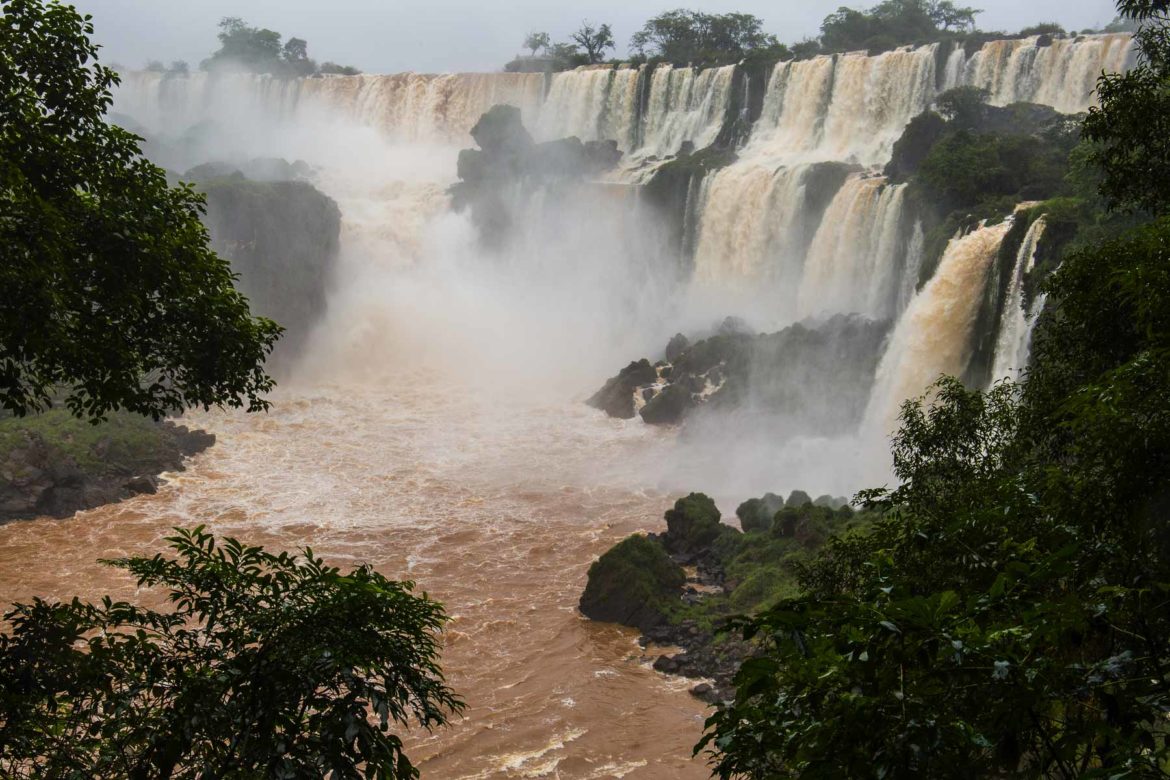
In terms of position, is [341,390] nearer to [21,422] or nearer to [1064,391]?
[21,422]

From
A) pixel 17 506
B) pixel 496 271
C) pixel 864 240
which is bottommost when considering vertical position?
pixel 17 506

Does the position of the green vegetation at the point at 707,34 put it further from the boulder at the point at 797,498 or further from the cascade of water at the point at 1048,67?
the boulder at the point at 797,498

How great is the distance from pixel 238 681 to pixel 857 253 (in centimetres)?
3007

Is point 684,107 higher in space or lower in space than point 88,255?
higher

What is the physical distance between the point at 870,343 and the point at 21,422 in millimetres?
24274

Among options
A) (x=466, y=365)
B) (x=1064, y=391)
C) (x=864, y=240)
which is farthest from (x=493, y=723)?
(x=466, y=365)

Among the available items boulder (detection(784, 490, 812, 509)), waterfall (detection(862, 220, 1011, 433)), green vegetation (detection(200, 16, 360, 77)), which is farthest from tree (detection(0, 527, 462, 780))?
green vegetation (detection(200, 16, 360, 77))

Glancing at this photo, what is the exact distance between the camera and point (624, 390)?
1368 inches

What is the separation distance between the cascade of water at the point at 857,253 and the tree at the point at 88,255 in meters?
26.0

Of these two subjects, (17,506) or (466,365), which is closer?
(17,506)

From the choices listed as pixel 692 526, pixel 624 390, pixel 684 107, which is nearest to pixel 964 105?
pixel 684 107

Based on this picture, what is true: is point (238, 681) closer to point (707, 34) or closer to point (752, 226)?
point (752, 226)

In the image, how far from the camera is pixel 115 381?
25.0 ft

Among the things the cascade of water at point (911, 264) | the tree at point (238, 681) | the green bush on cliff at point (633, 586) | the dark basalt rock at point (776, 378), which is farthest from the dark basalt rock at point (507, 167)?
the tree at point (238, 681)
